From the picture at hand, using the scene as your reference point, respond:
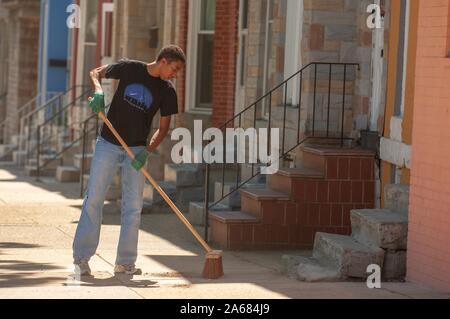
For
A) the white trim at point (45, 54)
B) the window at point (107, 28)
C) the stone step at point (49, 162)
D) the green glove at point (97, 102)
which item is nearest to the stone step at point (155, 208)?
the green glove at point (97, 102)

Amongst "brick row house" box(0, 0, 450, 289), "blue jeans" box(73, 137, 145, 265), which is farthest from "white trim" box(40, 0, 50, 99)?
"blue jeans" box(73, 137, 145, 265)

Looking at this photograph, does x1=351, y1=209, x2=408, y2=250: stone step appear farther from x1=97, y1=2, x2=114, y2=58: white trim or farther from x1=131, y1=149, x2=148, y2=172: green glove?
x1=97, y1=2, x2=114, y2=58: white trim

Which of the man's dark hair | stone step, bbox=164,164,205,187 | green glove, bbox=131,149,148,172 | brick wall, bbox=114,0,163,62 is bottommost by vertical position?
stone step, bbox=164,164,205,187

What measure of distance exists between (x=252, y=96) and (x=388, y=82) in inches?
136

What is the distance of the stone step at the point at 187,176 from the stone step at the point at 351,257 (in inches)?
233

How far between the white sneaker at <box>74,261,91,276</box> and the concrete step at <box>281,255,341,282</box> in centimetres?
175

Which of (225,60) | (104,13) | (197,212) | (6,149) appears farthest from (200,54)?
(6,149)

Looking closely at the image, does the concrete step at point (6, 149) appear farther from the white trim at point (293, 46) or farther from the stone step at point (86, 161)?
the white trim at point (293, 46)

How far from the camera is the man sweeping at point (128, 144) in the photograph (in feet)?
33.8

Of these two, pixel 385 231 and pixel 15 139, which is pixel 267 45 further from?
pixel 15 139

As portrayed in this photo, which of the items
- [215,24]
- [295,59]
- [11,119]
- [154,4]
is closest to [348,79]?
[295,59]

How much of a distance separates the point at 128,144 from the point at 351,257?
2100 mm

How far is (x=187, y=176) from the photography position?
16422mm

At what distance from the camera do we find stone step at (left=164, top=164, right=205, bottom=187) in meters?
16.4
